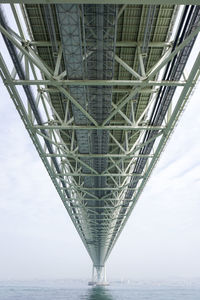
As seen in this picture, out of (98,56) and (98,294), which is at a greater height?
(98,56)

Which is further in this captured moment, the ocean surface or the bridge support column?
the bridge support column

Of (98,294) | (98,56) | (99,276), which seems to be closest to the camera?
(98,56)

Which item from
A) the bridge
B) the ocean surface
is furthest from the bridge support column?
the bridge

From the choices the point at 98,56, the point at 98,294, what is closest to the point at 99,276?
the point at 98,294

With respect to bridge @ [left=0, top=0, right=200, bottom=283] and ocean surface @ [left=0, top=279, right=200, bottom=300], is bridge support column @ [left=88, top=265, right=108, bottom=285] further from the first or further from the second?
bridge @ [left=0, top=0, right=200, bottom=283]

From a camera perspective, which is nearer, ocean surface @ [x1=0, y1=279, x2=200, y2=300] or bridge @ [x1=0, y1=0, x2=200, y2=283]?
bridge @ [x1=0, y1=0, x2=200, y2=283]

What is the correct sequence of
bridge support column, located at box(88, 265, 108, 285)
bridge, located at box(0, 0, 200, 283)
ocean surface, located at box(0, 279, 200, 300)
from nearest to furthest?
Answer: bridge, located at box(0, 0, 200, 283) < ocean surface, located at box(0, 279, 200, 300) < bridge support column, located at box(88, 265, 108, 285)

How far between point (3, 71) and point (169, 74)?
7355 millimetres

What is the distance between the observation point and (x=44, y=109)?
19062 millimetres

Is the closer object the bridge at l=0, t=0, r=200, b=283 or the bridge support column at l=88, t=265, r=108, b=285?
the bridge at l=0, t=0, r=200, b=283

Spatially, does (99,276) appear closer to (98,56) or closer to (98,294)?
(98,294)

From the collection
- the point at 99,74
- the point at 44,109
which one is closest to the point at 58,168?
the point at 44,109

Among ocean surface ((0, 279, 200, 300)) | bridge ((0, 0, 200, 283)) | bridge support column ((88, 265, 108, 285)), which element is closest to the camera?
bridge ((0, 0, 200, 283))

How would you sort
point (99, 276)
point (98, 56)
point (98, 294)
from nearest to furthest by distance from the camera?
point (98, 56) → point (98, 294) → point (99, 276)
